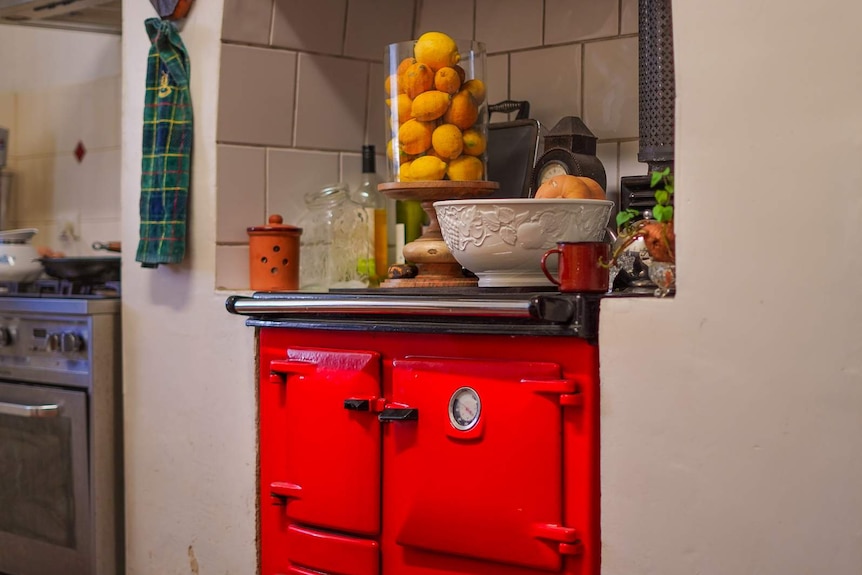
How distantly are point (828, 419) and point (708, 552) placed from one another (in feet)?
0.87

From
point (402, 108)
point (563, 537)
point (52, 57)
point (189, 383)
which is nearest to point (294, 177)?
point (402, 108)

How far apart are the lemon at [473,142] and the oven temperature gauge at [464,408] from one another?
0.54 metres

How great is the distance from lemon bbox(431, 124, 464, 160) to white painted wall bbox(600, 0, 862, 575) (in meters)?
0.55

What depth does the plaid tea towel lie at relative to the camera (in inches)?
87.3

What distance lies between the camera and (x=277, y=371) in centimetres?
196

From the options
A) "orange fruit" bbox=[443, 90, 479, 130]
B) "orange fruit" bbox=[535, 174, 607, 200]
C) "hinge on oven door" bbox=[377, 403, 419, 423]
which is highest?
"orange fruit" bbox=[443, 90, 479, 130]

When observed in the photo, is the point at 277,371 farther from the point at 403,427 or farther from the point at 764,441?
the point at 764,441

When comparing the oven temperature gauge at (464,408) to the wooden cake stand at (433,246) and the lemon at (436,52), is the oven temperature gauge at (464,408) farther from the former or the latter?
the lemon at (436,52)

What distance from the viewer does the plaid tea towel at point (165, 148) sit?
2217 millimetres

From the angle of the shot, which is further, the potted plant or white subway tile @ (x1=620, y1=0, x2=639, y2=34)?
white subway tile @ (x1=620, y1=0, x2=639, y2=34)

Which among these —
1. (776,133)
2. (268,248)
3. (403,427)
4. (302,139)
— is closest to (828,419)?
(776,133)

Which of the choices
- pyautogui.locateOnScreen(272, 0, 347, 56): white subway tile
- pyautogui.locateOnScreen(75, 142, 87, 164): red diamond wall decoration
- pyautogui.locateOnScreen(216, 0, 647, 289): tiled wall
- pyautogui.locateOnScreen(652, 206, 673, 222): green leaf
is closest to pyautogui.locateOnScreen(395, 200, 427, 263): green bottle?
pyautogui.locateOnScreen(216, 0, 647, 289): tiled wall

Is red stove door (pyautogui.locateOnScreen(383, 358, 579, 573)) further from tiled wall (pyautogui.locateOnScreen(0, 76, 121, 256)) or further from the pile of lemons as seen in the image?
tiled wall (pyautogui.locateOnScreen(0, 76, 121, 256))

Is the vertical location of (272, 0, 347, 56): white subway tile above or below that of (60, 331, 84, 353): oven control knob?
above
